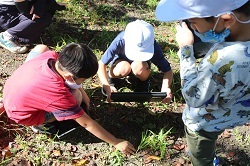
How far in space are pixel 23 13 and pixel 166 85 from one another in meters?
1.62

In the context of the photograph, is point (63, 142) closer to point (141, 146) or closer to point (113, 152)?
point (113, 152)

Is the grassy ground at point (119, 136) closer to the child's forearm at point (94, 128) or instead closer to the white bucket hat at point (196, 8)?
the child's forearm at point (94, 128)

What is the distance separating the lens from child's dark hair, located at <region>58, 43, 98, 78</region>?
206 cm

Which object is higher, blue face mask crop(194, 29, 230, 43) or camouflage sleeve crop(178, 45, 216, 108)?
blue face mask crop(194, 29, 230, 43)

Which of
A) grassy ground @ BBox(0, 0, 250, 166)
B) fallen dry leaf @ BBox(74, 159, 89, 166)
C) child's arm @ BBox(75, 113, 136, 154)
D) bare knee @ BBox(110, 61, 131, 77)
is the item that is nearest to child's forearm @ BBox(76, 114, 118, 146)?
child's arm @ BBox(75, 113, 136, 154)

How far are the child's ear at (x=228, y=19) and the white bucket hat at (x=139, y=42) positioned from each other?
42.1 inches

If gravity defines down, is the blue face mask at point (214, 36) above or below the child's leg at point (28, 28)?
above

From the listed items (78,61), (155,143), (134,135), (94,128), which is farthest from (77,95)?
(155,143)

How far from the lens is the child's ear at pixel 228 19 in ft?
4.63

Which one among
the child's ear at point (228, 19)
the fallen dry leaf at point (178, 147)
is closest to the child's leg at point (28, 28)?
the fallen dry leaf at point (178, 147)

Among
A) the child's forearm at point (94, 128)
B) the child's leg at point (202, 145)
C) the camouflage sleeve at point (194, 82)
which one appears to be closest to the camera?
the camouflage sleeve at point (194, 82)

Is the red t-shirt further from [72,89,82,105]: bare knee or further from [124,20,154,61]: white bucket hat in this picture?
[124,20,154,61]: white bucket hat

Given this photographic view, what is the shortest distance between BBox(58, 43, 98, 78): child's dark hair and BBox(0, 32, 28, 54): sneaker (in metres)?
1.45

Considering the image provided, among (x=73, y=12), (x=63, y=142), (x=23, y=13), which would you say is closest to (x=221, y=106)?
(x=63, y=142)
